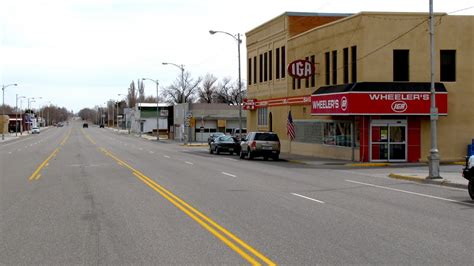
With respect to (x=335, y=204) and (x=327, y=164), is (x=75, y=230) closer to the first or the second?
(x=335, y=204)

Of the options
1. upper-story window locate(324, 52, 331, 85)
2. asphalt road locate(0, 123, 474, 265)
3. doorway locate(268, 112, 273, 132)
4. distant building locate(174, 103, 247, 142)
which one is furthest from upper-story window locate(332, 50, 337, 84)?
distant building locate(174, 103, 247, 142)

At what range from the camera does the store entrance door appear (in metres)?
32.8

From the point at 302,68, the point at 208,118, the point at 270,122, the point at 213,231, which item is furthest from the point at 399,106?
the point at 208,118

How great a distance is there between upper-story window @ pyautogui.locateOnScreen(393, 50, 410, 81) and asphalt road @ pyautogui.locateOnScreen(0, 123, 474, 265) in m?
13.6

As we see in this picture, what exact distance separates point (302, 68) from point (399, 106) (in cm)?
929

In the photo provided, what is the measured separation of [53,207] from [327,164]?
821 inches

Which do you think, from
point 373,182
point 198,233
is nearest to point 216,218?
point 198,233

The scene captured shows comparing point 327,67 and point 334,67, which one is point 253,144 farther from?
point 334,67

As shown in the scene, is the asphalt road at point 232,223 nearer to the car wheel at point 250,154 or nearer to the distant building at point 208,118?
the car wheel at point 250,154

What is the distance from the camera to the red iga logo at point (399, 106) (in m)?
31.8

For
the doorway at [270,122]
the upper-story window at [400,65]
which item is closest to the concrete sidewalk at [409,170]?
the upper-story window at [400,65]

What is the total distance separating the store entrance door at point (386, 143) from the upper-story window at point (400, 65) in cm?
244

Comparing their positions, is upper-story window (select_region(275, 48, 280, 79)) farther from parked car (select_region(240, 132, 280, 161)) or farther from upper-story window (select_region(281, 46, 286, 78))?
parked car (select_region(240, 132, 280, 161))

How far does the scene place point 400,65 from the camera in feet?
109
